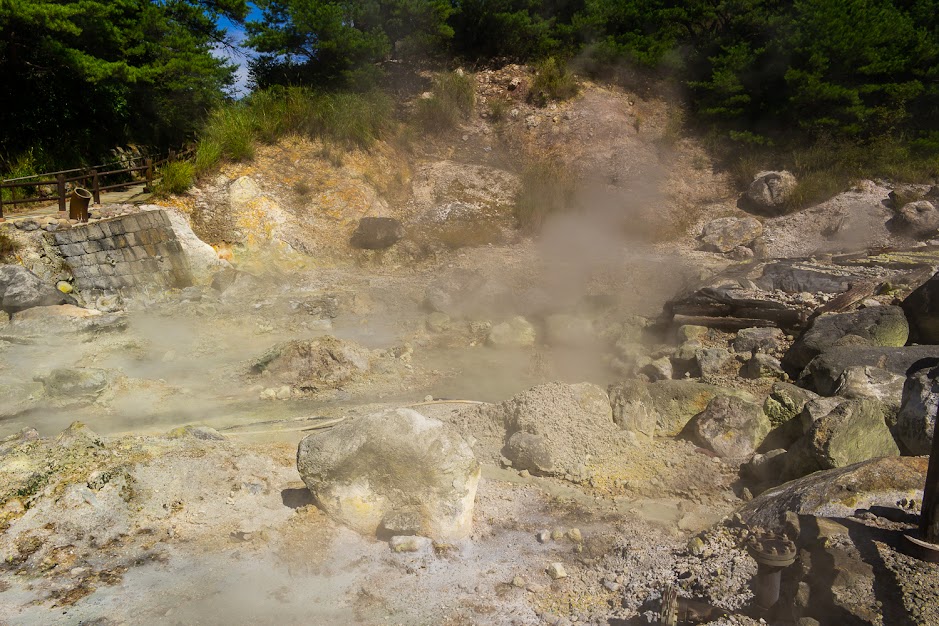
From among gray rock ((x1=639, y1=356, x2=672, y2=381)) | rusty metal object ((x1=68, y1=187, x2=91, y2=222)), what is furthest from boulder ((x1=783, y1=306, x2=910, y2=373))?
rusty metal object ((x1=68, y1=187, x2=91, y2=222))

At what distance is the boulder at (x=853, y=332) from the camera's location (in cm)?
662

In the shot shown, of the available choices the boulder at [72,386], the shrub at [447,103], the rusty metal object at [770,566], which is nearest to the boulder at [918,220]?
the shrub at [447,103]

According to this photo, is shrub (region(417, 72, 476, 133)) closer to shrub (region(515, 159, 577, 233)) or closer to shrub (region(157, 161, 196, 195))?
shrub (region(515, 159, 577, 233))

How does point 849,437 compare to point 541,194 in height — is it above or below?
below

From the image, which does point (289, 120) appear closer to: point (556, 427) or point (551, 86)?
point (551, 86)

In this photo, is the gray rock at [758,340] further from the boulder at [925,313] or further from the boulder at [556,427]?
the boulder at [556,427]

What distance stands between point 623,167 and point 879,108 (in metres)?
5.44

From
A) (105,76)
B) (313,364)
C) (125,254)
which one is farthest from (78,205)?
(313,364)

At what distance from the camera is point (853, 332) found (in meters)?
6.74

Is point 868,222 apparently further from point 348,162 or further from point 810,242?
point 348,162

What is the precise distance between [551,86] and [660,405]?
13.1 meters

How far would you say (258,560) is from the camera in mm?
3658

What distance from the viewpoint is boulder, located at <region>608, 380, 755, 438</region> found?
562 cm

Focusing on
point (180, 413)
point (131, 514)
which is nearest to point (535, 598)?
point (131, 514)
